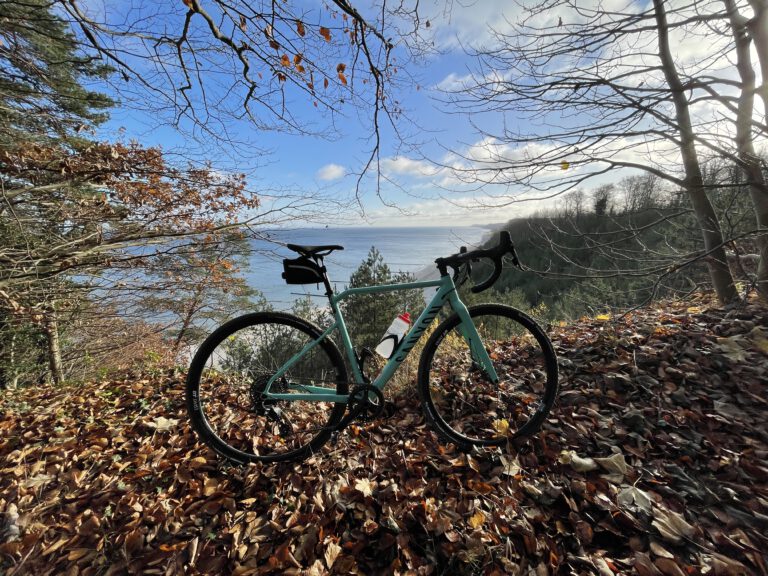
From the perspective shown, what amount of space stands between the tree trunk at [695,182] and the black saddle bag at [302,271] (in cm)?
398

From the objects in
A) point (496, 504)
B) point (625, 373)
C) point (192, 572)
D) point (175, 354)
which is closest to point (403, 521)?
point (496, 504)

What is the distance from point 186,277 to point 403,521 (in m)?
8.41

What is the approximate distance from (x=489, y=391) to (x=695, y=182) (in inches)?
151

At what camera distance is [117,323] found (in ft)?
28.1

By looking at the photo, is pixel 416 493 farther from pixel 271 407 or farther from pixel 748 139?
pixel 748 139

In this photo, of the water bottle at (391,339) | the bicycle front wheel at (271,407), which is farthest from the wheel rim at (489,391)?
the bicycle front wheel at (271,407)

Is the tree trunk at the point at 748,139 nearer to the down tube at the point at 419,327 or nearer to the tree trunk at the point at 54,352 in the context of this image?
the down tube at the point at 419,327

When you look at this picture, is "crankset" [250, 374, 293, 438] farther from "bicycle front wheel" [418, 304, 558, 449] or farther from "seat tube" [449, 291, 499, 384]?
"seat tube" [449, 291, 499, 384]

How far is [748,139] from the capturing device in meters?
3.04

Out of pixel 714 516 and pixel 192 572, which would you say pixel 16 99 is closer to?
pixel 192 572

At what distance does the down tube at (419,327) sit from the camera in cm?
221

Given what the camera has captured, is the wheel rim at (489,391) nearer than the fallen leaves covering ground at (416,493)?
No

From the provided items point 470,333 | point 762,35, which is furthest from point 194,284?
point 762,35

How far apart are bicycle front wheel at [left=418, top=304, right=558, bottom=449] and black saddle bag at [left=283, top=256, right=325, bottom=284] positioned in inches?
37.4
